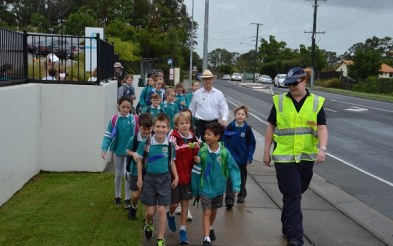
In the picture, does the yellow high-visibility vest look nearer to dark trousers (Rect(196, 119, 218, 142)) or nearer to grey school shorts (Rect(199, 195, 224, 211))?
grey school shorts (Rect(199, 195, 224, 211))

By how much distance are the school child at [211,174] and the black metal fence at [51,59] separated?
353 cm

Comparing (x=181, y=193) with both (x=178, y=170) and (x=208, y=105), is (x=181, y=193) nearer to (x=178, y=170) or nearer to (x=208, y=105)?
(x=178, y=170)

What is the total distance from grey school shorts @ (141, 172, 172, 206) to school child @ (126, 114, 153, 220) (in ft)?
1.01

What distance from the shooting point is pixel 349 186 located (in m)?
9.55

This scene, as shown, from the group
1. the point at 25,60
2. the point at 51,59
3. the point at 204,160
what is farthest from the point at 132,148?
the point at 51,59

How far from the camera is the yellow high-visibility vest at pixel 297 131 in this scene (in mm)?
5559

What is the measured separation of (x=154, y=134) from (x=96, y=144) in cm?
367

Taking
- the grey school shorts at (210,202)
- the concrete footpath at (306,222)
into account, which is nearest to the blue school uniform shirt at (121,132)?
the concrete footpath at (306,222)

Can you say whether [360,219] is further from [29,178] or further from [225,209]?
[29,178]

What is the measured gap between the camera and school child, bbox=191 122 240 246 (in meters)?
5.58

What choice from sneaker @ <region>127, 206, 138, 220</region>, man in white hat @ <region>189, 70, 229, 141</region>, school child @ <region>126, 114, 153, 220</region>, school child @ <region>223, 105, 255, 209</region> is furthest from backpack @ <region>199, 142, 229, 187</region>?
man in white hat @ <region>189, 70, 229, 141</region>

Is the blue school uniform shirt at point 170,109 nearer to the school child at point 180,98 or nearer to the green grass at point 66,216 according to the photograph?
the school child at point 180,98

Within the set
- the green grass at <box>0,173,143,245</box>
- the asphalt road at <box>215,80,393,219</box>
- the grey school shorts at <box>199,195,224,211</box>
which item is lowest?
the asphalt road at <box>215,80,393,219</box>

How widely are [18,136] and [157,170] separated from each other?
2.96 m
